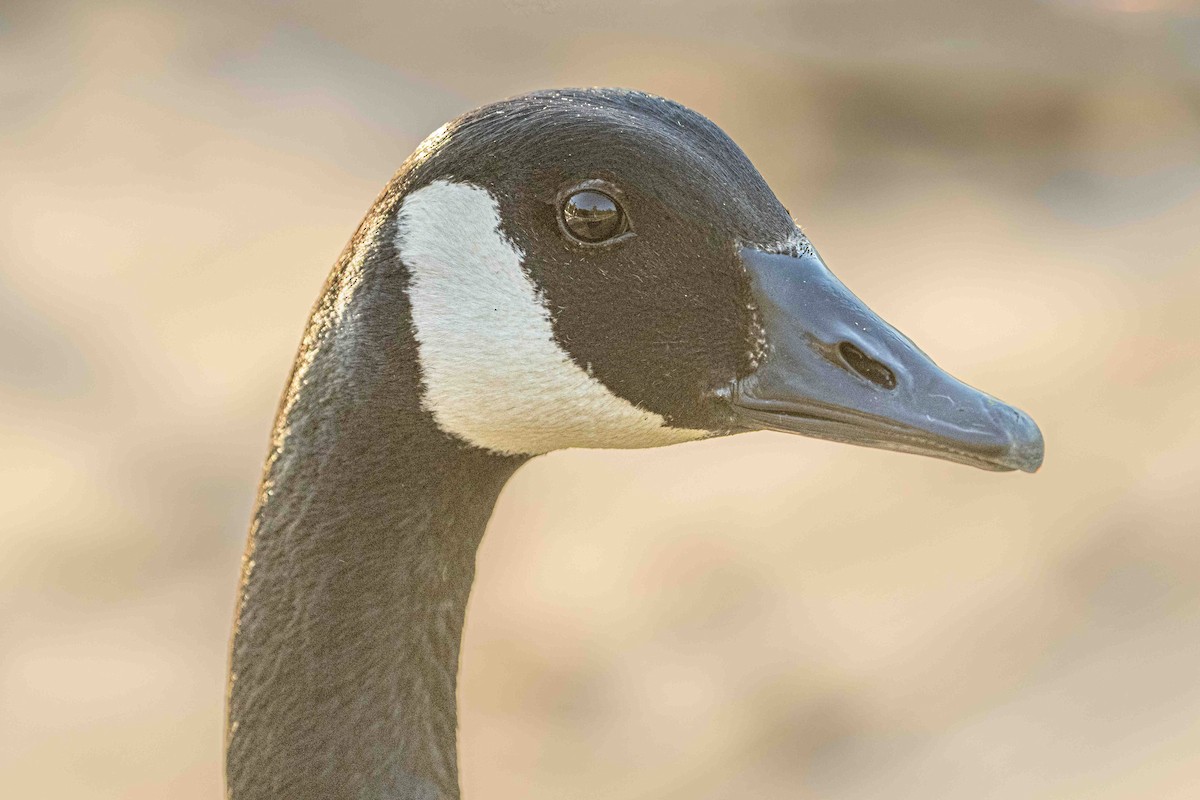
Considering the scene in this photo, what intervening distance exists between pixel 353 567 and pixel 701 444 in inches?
180

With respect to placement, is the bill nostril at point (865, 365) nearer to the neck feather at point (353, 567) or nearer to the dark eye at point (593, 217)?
the dark eye at point (593, 217)

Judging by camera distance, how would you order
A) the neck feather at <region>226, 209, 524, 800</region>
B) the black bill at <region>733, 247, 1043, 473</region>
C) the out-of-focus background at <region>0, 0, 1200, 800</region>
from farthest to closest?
the out-of-focus background at <region>0, 0, 1200, 800</region> < the neck feather at <region>226, 209, 524, 800</region> < the black bill at <region>733, 247, 1043, 473</region>

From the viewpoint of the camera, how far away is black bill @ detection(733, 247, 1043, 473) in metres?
2.10

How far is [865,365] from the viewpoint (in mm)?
2184

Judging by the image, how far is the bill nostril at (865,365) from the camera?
217 centimetres

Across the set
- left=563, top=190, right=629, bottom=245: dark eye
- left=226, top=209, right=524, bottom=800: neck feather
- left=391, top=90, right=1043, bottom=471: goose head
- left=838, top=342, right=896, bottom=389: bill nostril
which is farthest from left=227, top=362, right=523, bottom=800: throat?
left=838, top=342, right=896, bottom=389: bill nostril

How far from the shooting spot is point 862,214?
29.3 ft

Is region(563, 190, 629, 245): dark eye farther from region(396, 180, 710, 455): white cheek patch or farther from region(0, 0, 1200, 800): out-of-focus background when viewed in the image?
region(0, 0, 1200, 800): out-of-focus background

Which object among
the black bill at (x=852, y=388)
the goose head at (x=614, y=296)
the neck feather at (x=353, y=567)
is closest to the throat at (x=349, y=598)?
the neck feather at (x=353, y=567)

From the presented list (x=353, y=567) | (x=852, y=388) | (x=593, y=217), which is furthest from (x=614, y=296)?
(x=353, y=567)

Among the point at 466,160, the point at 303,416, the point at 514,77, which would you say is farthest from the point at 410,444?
the point at 514,77

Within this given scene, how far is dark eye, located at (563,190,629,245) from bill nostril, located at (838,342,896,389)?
41 cm

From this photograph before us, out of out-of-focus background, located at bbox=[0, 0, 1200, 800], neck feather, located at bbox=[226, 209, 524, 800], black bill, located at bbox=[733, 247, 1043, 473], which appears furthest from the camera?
out-of-focus background, located at bbox=[0, 0, 1200, 800]

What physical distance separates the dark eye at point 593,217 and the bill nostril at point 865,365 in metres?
0.41
